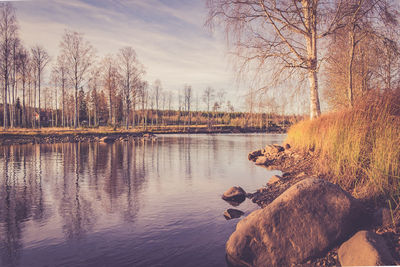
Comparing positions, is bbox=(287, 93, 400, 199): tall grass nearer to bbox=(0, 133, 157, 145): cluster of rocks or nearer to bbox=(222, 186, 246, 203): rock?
bbox=(222, 186, 246, 203): rock

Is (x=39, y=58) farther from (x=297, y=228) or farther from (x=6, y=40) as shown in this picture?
(x=297, y=228)

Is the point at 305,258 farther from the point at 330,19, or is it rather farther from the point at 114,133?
the point at 114,133

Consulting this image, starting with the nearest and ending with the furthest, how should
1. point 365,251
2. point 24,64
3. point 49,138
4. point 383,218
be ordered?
point 365,251 → point 383,218 → point 49,138 → point 24,64

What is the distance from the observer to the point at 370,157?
5156 mm

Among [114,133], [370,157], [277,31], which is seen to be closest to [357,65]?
[277,31]

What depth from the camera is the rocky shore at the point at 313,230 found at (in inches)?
145

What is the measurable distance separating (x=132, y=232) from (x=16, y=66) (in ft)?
121

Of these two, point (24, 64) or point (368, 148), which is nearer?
point (368, 148)

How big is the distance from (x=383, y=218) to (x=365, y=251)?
908mm

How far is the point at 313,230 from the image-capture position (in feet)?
13.0

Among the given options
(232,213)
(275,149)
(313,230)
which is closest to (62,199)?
(232,213)

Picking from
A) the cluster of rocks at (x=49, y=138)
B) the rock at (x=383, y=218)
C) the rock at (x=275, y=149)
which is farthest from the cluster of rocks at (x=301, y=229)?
the cluster of rocks at (x=49, y=138)

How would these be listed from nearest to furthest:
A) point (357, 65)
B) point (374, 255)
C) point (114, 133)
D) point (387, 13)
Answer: point (374, 255), point (387, 13), point (357, 65), point (114, 133)

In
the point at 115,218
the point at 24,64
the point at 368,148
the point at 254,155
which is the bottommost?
the point at 115,218
